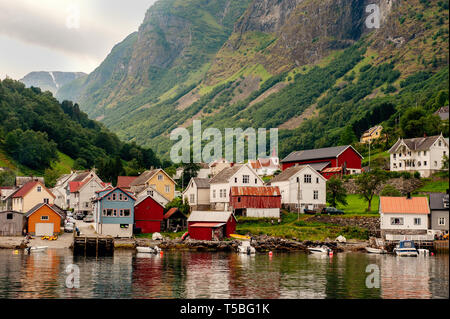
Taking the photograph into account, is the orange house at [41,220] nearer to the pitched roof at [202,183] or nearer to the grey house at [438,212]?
the pitched roof at [202,183]

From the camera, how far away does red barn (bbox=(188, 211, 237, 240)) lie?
94812 mm

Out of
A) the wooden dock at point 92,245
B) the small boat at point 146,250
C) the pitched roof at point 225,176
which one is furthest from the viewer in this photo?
the pitched roof at point 225,176

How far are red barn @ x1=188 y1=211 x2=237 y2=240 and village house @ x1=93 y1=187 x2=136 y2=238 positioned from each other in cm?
996

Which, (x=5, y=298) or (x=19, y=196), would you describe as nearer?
(x=5, y=298)

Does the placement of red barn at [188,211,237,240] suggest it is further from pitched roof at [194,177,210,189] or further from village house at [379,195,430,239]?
village house at [379,195,430,239]

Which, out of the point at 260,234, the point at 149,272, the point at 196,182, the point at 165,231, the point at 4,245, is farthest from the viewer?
the point at 196,182

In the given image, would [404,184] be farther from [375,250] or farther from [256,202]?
[375,250]

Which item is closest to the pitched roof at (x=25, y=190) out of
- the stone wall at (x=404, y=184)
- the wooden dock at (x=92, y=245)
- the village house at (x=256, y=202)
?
the wooden dock at (x=92, y=245)

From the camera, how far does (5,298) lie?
44156mm

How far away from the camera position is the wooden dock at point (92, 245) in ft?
274

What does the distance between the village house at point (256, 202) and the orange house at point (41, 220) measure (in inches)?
1207
